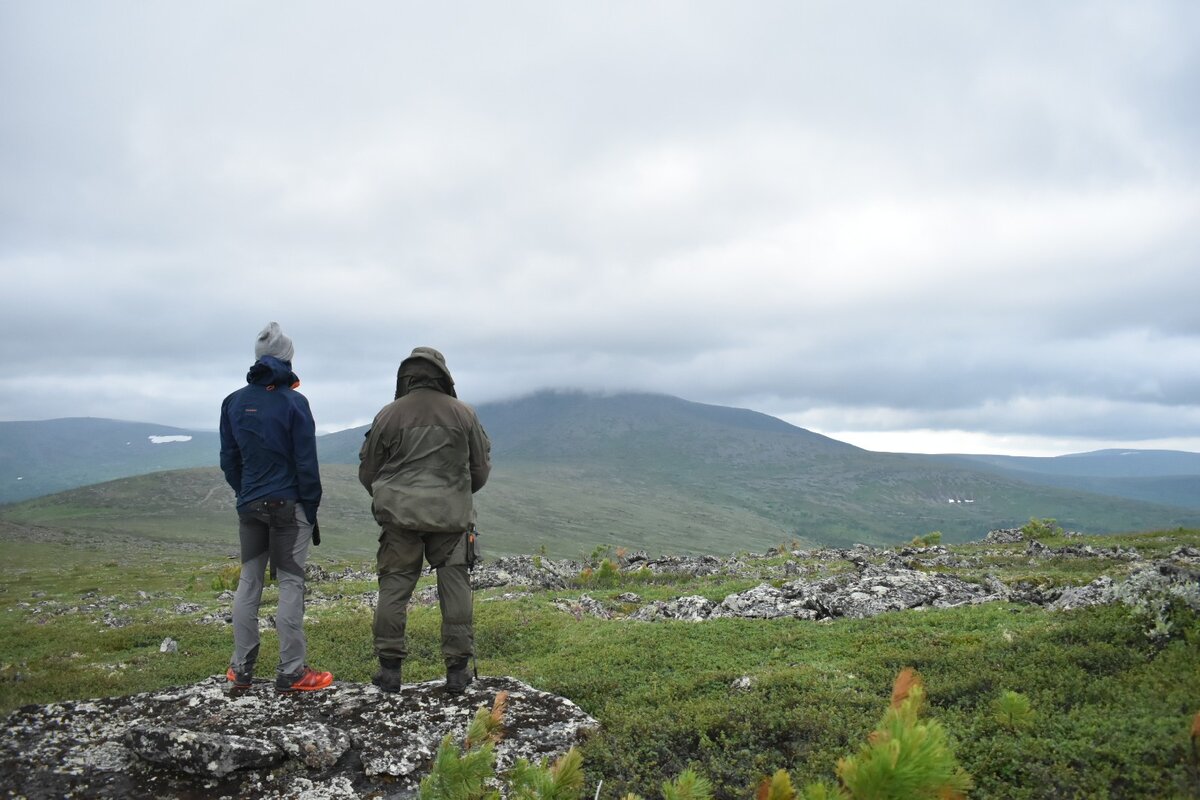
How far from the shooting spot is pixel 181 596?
24156mm

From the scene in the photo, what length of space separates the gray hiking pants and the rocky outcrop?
486mm

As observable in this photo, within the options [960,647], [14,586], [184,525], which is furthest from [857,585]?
[184,525]

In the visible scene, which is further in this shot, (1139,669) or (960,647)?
(960,647)

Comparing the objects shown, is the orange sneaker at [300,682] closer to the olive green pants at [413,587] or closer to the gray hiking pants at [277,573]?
the gray hiking pants at [277,573]

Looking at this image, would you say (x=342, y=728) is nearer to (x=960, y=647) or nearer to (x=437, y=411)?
(x=437, y=411)

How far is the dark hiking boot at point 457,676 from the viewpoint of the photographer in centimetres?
824

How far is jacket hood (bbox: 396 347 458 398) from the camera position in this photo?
8727mm

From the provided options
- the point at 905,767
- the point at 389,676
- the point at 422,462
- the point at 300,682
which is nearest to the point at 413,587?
the point at 389,676

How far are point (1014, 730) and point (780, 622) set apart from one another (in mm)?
6674

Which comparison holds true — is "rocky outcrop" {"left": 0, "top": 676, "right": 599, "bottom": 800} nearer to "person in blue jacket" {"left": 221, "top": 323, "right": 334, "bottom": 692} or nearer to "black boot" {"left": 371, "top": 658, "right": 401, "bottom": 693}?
"black boot" {"left": 371, "top": 658, "right": 401, "bottom": 693}

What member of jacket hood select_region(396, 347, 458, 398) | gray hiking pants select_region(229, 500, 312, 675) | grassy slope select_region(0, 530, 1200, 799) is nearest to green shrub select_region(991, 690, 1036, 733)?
grassy slope select_region(0, 530, 1200, 799)

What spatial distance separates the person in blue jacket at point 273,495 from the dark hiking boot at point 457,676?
66.4 inches

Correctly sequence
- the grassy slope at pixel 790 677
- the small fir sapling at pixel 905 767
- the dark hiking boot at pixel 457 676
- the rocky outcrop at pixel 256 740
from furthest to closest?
the dark hiking boot at pixel 457 676 → the rocky outcrop at pixel 256 740 → the grassy slope at pixel 790 677 → the small fir sapling at pixel 905 767

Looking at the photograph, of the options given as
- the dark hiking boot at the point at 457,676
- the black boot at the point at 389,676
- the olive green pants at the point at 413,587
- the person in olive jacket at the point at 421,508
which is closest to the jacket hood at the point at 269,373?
the person in olive jacket at the point at 421,508
